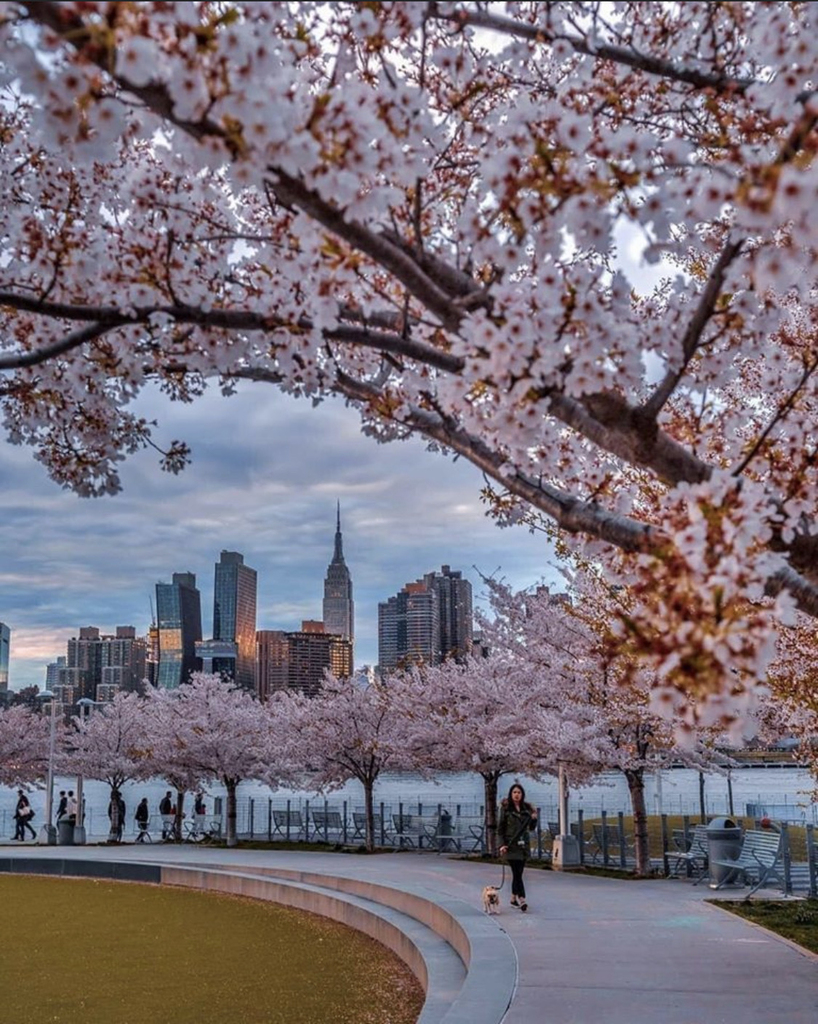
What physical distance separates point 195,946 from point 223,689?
22.9 m

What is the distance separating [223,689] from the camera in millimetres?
35250

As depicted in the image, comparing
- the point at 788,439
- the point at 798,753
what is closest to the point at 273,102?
the point at 788,439

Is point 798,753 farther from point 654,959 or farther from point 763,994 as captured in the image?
point 763,994

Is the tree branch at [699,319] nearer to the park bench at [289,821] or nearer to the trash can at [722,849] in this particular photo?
the trash can at [722,849]

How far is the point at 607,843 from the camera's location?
60.1ft

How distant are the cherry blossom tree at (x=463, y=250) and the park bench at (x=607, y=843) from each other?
12.8 metres

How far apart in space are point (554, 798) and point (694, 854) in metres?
67.9

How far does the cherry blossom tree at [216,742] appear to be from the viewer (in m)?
31.3

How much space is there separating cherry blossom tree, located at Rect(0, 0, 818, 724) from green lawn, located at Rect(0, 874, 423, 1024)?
17.1 ft

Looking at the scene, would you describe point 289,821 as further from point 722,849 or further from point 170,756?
point 722,849

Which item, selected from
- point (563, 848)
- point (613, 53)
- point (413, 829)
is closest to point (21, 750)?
point (413, 829)

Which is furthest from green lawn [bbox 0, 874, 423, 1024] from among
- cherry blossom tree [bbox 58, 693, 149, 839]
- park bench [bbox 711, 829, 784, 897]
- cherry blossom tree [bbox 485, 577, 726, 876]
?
cherry blossom tree [bbox 58, 693, 149, 839]

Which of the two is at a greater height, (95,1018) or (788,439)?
(788,439)

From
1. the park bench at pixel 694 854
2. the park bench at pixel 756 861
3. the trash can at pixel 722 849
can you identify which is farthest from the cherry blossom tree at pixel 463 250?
the park bench at pixel 694 854
